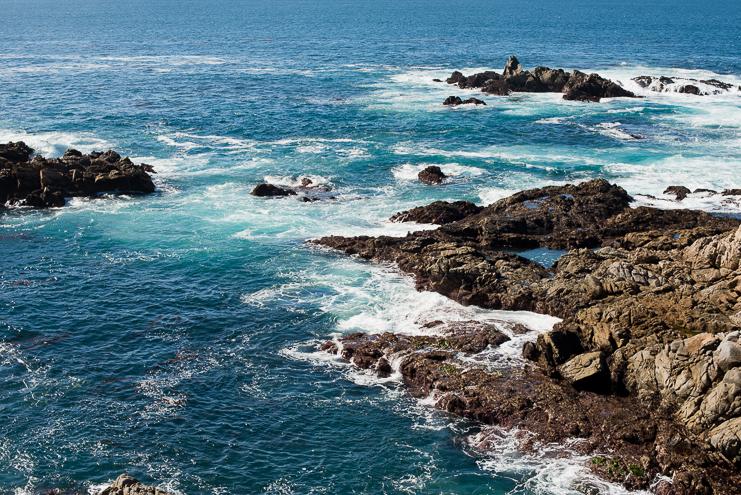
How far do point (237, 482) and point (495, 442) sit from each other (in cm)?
1102

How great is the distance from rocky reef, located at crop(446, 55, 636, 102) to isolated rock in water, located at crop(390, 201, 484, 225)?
174 feet

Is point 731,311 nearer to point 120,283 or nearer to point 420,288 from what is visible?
point 420,288

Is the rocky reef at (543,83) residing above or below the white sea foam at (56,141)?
above

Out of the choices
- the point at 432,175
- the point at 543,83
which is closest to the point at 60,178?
the point at 432,175

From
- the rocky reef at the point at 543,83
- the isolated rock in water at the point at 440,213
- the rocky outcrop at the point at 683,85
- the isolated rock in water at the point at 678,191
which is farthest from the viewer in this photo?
the rocky reef at the point at 543,83

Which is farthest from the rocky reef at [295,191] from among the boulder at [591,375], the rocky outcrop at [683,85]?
the rocky outcrop at [683,85]

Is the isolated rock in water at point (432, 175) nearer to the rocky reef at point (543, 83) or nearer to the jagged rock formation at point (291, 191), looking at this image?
the jagged rock formation at point (291, 191)

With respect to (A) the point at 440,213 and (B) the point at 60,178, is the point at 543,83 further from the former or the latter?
(B) the point at 60,178

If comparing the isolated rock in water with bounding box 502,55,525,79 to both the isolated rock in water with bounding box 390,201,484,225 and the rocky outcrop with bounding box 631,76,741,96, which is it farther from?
the isolated rock in water with bounding box 390,201,484,225

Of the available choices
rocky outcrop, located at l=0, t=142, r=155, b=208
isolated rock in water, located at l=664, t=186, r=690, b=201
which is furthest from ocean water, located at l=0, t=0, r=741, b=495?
rocky outcrop, located at l=0, t=142, r=155, b=208

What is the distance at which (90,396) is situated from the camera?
29.8 metres

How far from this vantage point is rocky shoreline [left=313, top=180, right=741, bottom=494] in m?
24.3

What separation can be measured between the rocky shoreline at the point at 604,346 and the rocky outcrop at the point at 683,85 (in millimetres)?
59414

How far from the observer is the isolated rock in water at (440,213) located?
1964 inches
